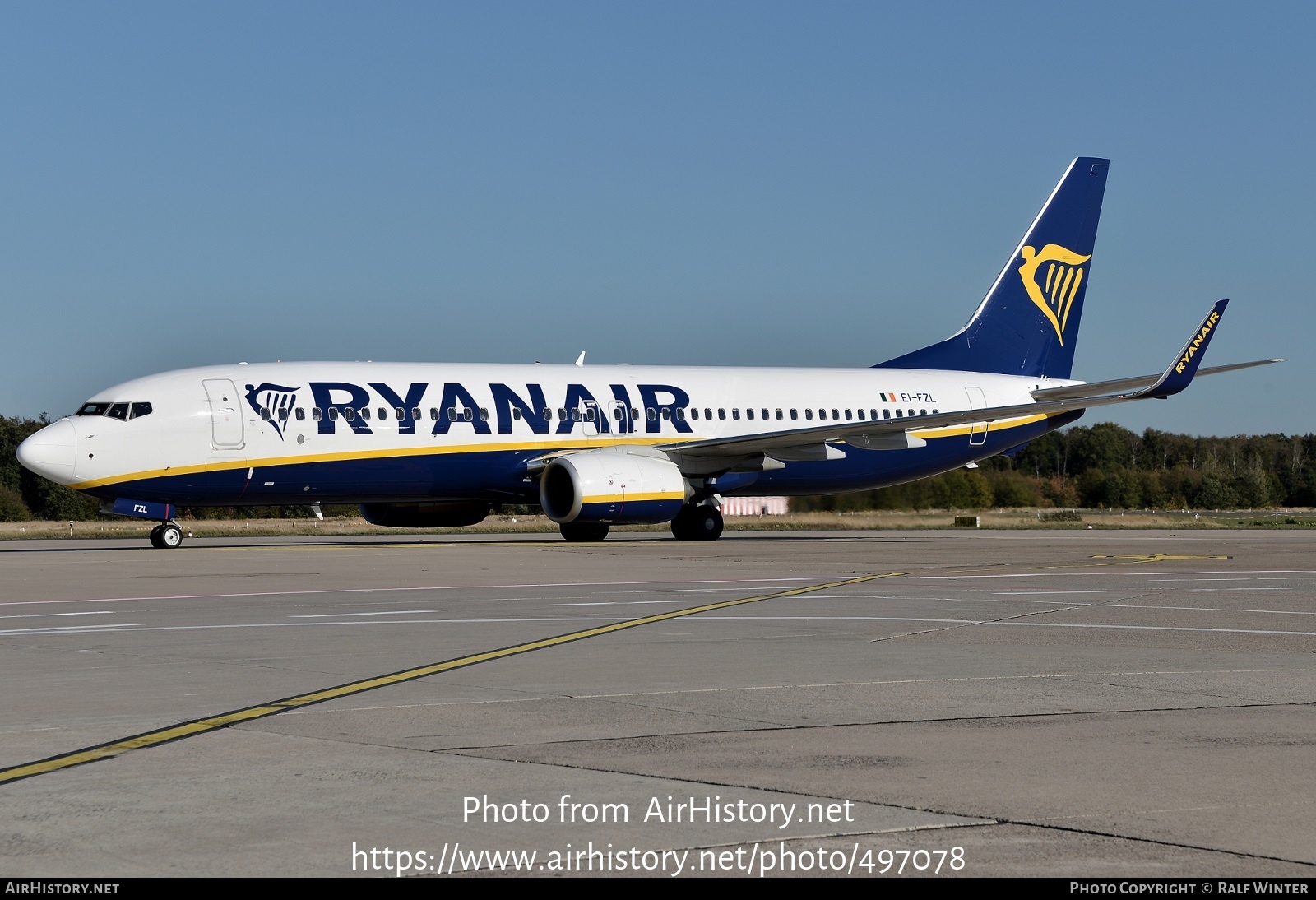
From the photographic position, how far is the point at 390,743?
7574 millimetres

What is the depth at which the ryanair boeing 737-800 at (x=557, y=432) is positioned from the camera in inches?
1147

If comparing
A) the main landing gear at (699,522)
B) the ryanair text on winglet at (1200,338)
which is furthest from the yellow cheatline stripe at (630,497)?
the ryanair text on winglet at (1200,338)

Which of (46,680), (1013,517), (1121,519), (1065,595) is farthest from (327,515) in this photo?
(46,680)

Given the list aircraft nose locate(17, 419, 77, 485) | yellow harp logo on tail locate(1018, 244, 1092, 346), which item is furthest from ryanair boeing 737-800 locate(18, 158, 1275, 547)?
yellow harp logo on tail locate(1018, 244, 1092, 346)

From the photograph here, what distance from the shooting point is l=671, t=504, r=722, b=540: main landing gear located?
3400 centimetres

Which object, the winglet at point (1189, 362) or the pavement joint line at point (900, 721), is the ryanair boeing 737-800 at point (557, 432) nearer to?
the winglet at point (1189, 362)

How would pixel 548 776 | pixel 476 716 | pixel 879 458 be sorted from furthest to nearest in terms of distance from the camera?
pixel 879 458, pixel 476 716, pixel 548 776

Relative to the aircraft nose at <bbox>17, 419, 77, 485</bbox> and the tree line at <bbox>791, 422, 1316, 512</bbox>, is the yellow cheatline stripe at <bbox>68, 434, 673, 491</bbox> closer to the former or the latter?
the aircraft nose at <bbox>17, 419, 77, 485</bbox>

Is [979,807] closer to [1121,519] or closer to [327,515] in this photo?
[1121,519]

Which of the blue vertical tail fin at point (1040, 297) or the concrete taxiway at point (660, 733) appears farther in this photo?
the blue vertical tail fin at point (1040, 297)

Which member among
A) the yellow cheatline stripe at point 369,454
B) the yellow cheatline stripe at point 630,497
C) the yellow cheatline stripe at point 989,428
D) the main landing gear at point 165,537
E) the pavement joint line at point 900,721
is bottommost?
the pavement joint line at point 900,721

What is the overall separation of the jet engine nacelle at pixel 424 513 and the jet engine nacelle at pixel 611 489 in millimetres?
3554

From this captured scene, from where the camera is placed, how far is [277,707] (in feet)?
29.0
